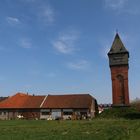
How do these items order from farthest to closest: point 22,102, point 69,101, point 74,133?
point 22,102
point 69,101
point 74,133

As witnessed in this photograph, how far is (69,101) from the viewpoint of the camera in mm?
90875

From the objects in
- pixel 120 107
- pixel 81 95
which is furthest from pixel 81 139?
pixel 81 95

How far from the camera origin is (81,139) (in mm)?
23984

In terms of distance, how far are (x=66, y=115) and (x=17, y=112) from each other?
13082mm

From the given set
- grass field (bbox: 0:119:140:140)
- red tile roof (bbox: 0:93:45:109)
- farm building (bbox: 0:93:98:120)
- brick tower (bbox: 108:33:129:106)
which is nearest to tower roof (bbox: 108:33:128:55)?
brick tower (bbox: 108:33:129:106)

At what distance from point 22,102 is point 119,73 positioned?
86.4 ft

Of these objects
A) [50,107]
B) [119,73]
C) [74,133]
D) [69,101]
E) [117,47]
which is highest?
[117,47]

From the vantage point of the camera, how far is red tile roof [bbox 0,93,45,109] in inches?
3612

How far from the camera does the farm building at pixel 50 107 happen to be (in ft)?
286

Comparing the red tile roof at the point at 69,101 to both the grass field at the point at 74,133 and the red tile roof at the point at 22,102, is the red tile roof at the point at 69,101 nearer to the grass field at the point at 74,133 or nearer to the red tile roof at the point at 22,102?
the red tile roof at the point at 22,102

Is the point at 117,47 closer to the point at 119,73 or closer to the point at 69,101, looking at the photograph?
the point at 119,73

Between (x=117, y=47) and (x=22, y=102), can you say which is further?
(x=22, y=102)

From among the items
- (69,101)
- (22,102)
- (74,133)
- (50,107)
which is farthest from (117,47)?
(74,133)

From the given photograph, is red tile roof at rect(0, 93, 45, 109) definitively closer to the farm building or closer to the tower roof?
the farm building
